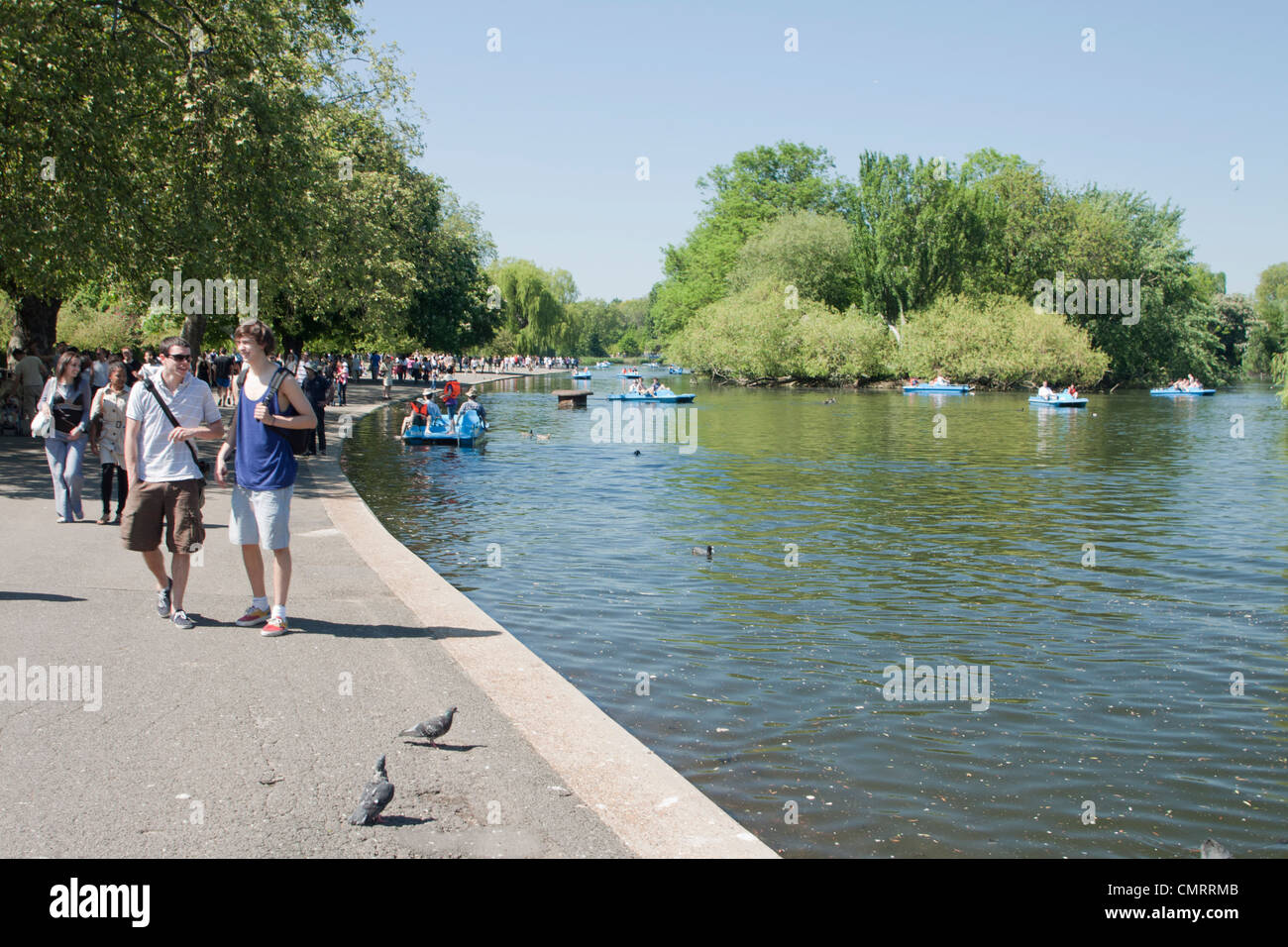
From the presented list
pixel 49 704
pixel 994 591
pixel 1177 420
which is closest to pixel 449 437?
pixel 994 591

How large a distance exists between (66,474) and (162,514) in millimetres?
5678

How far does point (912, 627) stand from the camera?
35.7 feet

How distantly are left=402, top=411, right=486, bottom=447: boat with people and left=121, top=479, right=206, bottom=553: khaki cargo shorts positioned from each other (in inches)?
887

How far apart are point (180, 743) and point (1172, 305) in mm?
88118

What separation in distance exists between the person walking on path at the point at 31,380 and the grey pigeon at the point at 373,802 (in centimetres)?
2025

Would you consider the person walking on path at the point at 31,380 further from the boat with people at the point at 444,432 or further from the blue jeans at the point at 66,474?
the blue jeans at the point at 66,474

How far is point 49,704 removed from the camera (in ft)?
19.7

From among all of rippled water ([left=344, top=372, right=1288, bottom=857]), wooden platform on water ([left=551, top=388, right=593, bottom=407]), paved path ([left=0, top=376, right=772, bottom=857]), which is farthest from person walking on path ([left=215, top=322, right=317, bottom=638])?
wooden platform on water ([left=551, top=388, right=593, bottom=407])

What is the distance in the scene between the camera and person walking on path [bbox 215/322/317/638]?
7.61 meters

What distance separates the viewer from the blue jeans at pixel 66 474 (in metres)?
12.7

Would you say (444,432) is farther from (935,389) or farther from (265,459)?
(935,389)

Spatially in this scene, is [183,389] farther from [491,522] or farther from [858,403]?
[858,403]

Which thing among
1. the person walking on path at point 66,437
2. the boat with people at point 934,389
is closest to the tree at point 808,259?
the boat with people at point 934,389

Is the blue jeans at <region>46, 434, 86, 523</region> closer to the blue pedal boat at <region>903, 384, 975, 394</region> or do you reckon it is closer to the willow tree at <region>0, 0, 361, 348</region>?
the willow tree at <region>0, 0, 361, 348</region>
